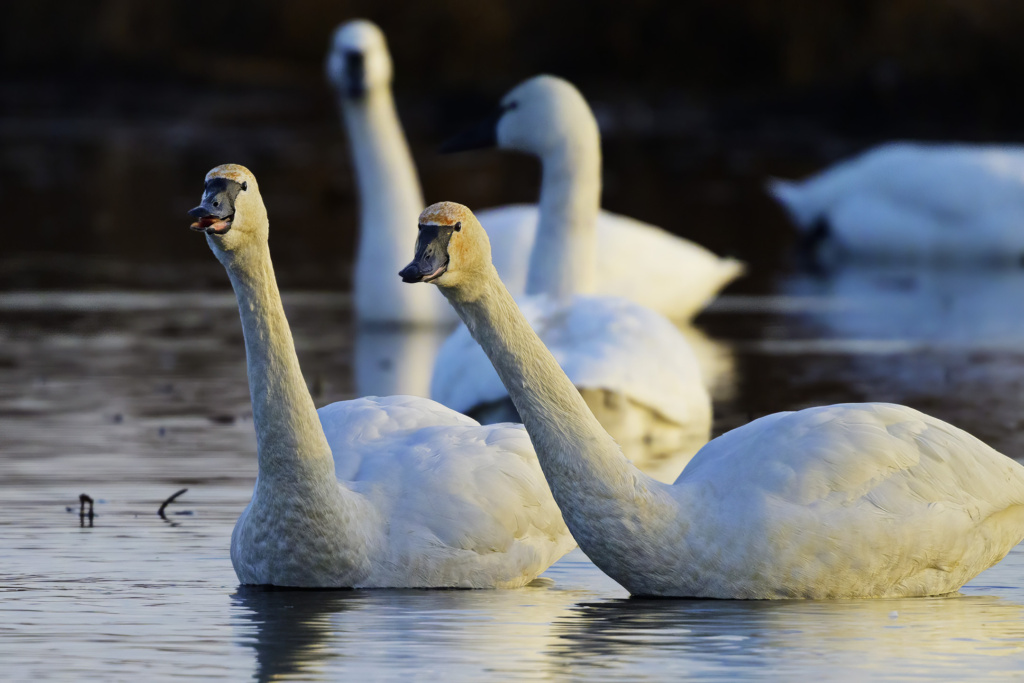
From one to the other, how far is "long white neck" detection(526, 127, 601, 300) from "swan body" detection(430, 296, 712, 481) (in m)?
1.18

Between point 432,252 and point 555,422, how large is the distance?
0.67 m

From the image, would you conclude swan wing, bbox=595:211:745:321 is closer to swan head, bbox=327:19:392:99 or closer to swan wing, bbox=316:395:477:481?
swan head, bbox=327:19:392:99

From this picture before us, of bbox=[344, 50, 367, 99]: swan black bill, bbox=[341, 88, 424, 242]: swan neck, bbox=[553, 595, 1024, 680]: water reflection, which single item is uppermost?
bbox=[344, 50, 367, 99]: swan black bill

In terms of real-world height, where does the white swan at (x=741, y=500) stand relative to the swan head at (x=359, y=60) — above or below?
below

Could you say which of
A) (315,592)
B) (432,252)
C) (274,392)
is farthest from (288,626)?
(432,252)

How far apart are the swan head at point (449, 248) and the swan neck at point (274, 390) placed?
653mm

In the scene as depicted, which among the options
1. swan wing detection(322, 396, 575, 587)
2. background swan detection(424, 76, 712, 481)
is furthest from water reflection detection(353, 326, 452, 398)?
swan wing detection(322, 396, 575, 587)

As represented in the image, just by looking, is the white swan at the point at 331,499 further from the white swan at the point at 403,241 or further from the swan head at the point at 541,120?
the white swan at the point at 403,241

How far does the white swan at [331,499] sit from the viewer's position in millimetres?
6766

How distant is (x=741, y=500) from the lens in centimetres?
658

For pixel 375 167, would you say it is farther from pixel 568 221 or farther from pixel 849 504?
pixel 849 504

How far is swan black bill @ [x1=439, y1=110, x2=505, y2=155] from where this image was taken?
12.2 metres

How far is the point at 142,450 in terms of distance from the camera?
369 inches

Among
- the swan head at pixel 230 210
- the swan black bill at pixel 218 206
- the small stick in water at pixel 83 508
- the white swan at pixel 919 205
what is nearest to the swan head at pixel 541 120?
the small stick in water at pixel 83 508
